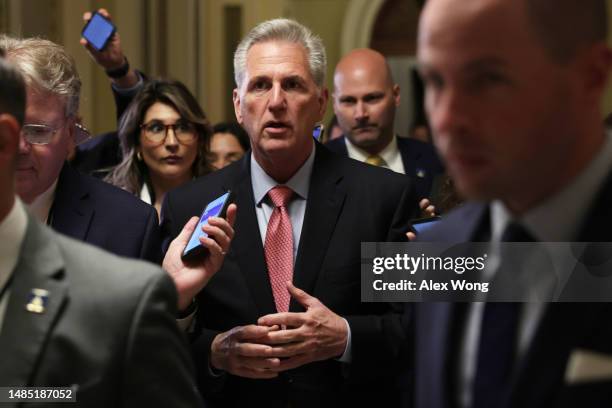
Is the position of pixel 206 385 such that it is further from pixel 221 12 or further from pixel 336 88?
pixel 221 12

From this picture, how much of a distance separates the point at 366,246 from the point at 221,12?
7621 mm

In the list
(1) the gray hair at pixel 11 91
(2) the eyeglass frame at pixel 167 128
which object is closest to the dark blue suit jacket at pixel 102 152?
(2) the eyeglass frame at pixel 167 128

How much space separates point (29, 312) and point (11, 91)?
0.38m

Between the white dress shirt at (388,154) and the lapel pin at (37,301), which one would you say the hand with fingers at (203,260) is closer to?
the lapel pin at (37,301)

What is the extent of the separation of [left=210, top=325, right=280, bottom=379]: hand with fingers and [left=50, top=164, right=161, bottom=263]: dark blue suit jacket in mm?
335

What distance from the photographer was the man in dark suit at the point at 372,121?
4.94m

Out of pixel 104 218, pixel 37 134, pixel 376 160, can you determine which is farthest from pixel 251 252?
pixel 376 160

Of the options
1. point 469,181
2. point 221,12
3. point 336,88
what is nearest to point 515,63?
point 469,181

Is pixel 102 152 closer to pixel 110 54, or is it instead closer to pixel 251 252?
pixel 110 54

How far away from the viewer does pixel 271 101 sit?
124 inches

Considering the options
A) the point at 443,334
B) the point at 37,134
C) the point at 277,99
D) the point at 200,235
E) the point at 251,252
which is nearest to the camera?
the point at 443,334

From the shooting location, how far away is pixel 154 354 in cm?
176

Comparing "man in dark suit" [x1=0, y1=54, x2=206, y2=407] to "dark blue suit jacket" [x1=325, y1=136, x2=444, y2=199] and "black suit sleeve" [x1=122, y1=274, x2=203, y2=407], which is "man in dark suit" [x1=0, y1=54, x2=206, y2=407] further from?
"dark blue suit jacket" [x1=325, y1=136, x2=444, y2=199]

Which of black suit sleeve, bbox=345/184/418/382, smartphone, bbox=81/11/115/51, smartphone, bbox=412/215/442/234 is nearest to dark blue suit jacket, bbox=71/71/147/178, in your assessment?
smartphone, bbox=81/11/115/51
